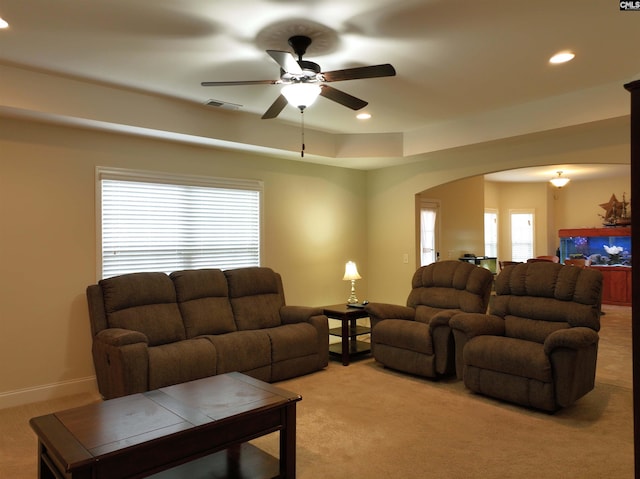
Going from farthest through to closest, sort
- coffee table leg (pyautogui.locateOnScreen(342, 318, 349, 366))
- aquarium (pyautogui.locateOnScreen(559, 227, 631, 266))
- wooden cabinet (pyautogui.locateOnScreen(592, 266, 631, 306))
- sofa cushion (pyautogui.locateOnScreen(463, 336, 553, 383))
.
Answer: aquarium (pyautogui.locateOnScreen(559, 227, 631, 266)) < wooden cabinet (pyautogui.locateOnScreen(592, 266, 631, 306)) < coffee table leg (pyautogui.locateOnScreen(342, 318, 349, 366)) < sofa cushion (pyautogui.locateOnScreen(463, 336, 553, 383))

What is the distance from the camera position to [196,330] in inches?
177

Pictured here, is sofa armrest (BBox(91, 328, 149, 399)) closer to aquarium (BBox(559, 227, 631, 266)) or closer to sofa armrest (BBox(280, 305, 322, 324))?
sofa armrest (BBox(280, 305, 322, 324))

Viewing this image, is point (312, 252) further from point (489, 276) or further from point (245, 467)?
point (245, 467)

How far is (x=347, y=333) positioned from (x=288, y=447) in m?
2.58

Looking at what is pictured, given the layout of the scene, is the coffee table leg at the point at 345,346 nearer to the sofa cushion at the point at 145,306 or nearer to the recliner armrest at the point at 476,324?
the recliner armrest at the point at 476,324

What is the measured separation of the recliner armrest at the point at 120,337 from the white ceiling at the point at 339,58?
1887 mm

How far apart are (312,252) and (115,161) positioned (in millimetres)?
2800

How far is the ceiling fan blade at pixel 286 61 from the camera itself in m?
2.70

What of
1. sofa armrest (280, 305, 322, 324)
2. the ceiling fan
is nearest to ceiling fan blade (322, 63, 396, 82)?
the ceiling fan

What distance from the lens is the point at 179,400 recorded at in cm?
276

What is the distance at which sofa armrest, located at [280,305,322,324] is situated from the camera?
198 inches

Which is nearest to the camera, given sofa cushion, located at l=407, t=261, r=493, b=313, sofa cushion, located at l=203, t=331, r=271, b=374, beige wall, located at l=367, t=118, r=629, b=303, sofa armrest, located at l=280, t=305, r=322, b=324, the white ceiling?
the white ceiling

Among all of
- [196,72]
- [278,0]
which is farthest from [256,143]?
[278,0]

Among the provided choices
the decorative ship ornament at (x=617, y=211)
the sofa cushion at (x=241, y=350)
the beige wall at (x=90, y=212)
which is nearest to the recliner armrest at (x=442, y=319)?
the sofa cushion at (x=241, y=350)
